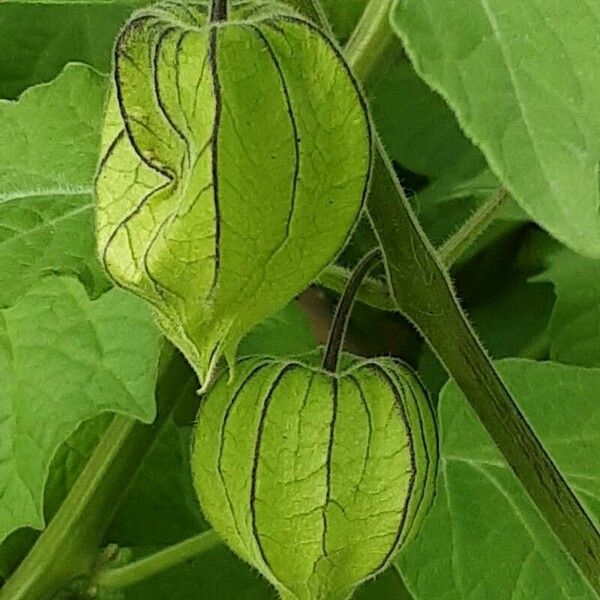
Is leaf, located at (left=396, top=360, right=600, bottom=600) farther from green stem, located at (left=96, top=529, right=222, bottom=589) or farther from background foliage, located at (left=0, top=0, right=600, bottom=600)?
green stem, located at (left=96, top=529, right=222, bottom=589)

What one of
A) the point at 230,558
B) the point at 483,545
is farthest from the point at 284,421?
the point at 230,558

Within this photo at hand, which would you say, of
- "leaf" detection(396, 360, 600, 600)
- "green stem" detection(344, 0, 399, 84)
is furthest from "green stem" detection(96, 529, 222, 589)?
"green stem" detection(344, 0, 399, 84)

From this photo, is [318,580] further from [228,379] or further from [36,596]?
[36,596]

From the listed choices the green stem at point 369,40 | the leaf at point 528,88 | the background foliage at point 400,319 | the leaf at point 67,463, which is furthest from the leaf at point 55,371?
the leaf at point 528,88

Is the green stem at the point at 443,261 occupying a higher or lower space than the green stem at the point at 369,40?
lower

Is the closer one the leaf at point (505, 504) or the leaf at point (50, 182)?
the leaf at point (50, 182)

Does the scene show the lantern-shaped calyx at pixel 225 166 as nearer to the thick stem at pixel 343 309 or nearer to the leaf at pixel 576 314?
the thick stem at pixel 343 309
